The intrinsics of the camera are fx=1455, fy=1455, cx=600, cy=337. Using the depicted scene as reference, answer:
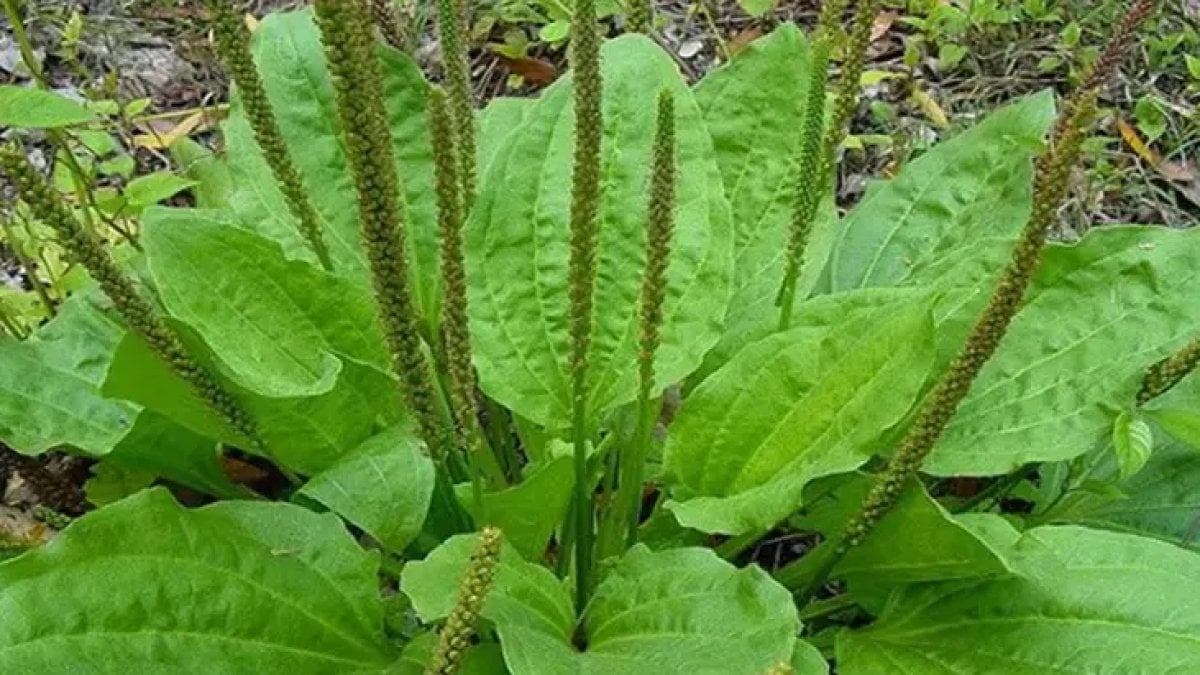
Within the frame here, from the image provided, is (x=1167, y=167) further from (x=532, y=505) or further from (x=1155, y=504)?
(x=532, y=505)

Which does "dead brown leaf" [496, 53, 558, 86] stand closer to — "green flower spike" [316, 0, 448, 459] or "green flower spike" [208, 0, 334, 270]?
"green flower spike" [208, 0, 334, 270]

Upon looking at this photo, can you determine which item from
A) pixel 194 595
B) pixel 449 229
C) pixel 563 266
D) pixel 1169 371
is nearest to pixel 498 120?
pixel 563 266

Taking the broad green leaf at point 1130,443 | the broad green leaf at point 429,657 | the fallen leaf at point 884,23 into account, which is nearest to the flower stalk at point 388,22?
the broad green leaf at point 429,657

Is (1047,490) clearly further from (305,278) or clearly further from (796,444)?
(305,278)

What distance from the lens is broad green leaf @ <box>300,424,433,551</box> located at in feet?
7.18

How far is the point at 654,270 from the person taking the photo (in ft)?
5.63

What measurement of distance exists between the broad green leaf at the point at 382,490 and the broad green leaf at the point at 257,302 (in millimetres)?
149

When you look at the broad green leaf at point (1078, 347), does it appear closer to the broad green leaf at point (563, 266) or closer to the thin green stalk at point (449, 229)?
the broad green leaf at point (563, 266)

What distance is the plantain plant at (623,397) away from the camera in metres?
1.83

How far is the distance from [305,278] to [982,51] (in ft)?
7.69

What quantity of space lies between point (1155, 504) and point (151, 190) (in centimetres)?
187

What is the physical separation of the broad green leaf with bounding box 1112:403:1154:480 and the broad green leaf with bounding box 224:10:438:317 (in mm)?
1155

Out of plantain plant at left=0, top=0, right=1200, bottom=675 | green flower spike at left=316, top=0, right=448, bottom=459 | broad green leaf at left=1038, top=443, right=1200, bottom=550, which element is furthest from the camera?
broad green leaf at left=1038, top=443, right=1200, bottom=550

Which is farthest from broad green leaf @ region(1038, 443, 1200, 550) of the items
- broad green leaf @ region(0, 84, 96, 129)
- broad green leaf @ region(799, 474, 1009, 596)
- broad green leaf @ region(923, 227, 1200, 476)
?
broad green leaf @ region(0, 84, 96, 129)
